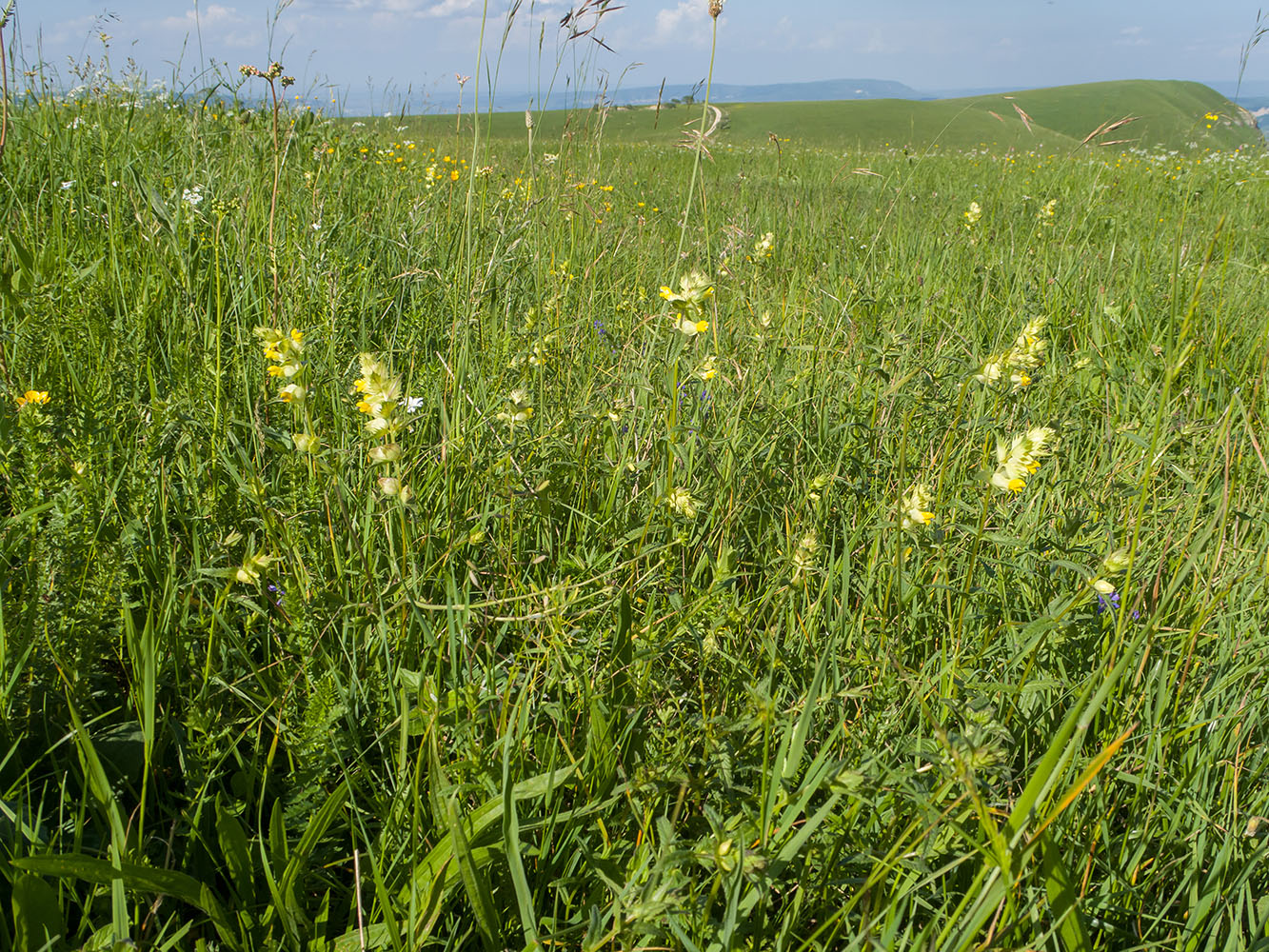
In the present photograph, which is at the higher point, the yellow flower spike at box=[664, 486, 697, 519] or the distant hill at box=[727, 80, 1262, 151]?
the distant hill at box=[727, 80, 1262, 151]

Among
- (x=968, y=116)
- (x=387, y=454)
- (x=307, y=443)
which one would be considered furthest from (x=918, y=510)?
(x=968, y=116)

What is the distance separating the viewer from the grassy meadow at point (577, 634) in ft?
2.95

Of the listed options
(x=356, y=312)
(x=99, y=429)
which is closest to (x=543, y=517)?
(x=99, y=429)

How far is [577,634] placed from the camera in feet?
4.11

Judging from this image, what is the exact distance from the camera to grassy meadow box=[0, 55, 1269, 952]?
35.4 inches

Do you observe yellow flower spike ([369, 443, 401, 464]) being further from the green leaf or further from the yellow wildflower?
the yellow wildflower

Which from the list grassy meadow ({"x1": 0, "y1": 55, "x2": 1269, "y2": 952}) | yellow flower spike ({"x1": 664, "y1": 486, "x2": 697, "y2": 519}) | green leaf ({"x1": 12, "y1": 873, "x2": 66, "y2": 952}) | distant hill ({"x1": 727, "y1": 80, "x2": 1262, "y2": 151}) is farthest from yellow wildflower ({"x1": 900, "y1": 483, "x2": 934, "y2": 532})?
distant hill ({"x1": 727, "y1": 80, "x2": 1262, "y2": 151})

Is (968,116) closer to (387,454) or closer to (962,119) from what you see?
(962,119)

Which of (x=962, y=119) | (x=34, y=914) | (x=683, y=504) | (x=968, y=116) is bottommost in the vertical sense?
(x=34, y=914)

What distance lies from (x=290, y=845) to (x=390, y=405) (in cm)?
61

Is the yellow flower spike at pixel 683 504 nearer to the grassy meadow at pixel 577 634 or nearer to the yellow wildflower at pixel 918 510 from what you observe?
the grassy meadow at pixel 577 634

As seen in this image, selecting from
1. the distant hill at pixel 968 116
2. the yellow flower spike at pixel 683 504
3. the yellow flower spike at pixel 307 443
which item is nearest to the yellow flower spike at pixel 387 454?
the yellow flower spike at pixel 307 443

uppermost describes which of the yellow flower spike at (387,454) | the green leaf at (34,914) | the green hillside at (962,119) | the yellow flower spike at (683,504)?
the green hillside at (962,119)

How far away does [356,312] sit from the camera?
2.34m
